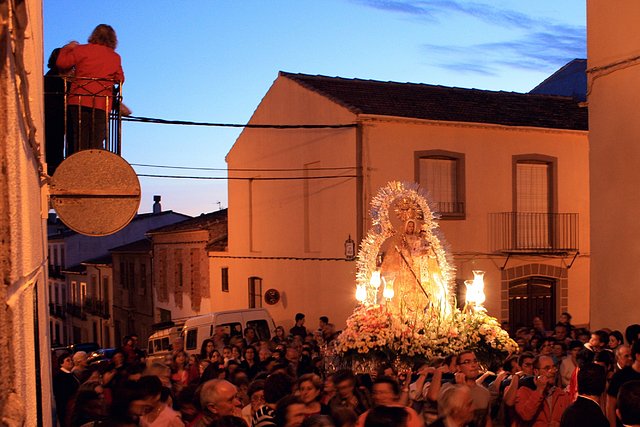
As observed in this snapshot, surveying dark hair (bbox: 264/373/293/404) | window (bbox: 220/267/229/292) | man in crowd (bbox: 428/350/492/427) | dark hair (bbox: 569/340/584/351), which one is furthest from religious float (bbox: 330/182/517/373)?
window (bbox: 220/267/229/292)

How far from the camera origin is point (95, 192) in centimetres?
477

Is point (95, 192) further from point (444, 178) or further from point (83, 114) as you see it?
point (444, 178)

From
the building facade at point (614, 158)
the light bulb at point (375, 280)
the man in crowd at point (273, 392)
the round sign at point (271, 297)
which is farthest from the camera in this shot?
the round sign at point (271, 297)

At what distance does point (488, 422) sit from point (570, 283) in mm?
15442

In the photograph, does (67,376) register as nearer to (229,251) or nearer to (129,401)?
(129,401)

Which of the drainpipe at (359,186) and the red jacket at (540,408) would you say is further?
the drainpipe at (359,186)

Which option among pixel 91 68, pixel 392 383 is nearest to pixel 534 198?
pixel 91 68

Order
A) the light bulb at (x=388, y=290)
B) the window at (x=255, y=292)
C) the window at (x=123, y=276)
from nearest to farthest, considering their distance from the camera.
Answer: the light bulb at (x=388, y=290) → the window at (x=255, y=292) → the window at (x=123, y=276)

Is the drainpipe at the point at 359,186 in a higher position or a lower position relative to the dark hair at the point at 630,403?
higher

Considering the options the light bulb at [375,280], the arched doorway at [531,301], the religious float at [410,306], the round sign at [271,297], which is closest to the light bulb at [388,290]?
the religious float at [410,306]

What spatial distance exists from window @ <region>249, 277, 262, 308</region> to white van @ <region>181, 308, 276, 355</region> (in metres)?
5.62

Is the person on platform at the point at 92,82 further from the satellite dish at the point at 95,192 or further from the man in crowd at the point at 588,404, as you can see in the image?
the man in crowd at the point at 588,404

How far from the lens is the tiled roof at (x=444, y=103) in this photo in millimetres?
19266

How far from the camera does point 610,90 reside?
41.9ft
